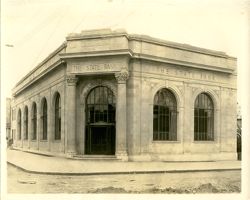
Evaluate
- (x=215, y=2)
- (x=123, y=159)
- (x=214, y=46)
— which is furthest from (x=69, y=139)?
(x=215, y=2)

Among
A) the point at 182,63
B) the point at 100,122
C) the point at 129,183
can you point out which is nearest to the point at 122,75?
the point at 100,122

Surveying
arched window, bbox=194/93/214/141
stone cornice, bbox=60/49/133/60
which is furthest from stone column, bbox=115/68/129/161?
arched window, bbox=194/93/214/141

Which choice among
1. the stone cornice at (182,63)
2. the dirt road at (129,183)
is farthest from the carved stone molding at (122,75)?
the dirt road at (129,183)

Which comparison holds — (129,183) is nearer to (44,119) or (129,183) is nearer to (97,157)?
(97,157)

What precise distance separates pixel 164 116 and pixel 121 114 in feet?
6.64

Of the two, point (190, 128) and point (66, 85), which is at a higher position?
point (66, 85)

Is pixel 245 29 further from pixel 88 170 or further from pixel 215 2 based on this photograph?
pixel 88 170

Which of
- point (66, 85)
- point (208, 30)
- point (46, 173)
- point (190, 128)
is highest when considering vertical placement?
point (208, 30)

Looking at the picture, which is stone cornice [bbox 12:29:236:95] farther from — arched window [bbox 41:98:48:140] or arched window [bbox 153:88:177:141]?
arched window [bbox 41:98:48:140]

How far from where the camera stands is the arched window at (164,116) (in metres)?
16.0

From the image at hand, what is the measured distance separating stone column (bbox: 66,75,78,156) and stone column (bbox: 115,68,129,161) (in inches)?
72.1

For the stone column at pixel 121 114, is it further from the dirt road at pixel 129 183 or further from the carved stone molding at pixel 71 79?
the dirt road at pixel 129 183

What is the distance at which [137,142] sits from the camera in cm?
1530

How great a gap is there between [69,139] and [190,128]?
5.06 meters
